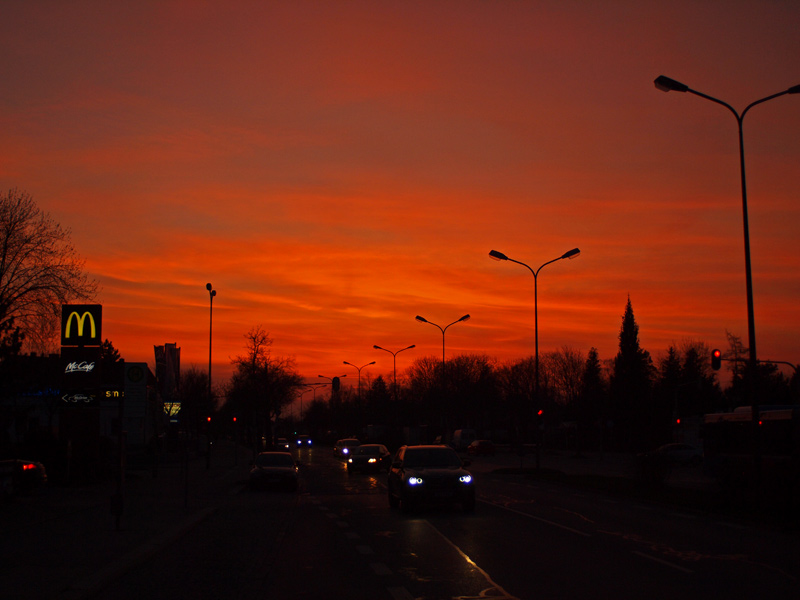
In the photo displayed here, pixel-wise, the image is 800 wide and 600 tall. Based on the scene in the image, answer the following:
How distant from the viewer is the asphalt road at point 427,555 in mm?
9766

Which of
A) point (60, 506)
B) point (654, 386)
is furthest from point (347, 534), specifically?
point (654, 386)

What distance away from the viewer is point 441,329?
62781 mm

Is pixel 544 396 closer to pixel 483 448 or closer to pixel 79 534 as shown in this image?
pixel 483 448

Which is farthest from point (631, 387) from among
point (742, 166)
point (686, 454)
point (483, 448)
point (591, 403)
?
point (742, 166)

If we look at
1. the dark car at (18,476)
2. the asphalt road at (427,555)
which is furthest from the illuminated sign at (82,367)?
the dark car at (18,476)

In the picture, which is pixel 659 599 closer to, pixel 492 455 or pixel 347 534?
pixel 347 534

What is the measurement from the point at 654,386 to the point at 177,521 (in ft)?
319

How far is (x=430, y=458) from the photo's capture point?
21281 mm

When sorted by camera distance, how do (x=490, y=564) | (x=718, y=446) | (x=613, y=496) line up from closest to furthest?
1. (x=490, y=564)
2. (x=613, y=496)
3. (x=718, y=446)

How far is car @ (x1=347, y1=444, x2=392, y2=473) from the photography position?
4256 centimetres

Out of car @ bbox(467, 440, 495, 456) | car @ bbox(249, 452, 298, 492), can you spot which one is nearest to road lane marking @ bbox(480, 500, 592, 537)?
car @ bbox(249, 452, 298, 492)

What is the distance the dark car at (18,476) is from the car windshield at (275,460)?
25.1ft

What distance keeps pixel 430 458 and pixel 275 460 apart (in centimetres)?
1131

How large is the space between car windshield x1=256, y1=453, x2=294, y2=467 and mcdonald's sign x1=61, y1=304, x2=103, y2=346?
49.4 ft
